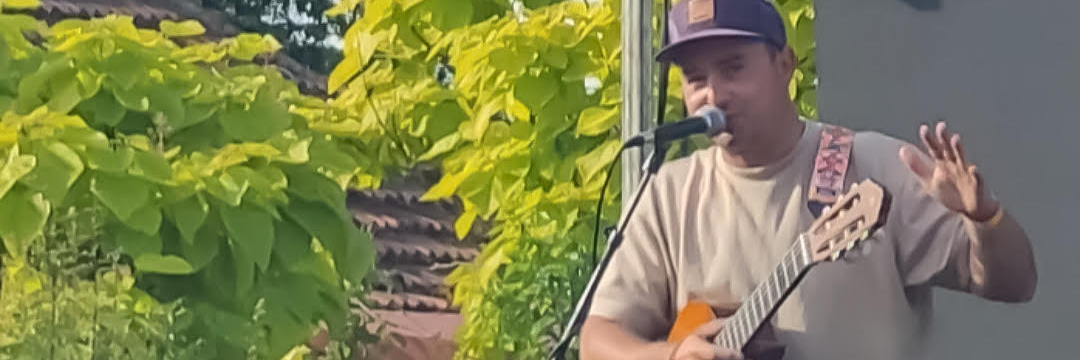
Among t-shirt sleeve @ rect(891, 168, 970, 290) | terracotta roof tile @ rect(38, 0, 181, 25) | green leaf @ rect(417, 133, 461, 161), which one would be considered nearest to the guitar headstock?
t-shirt sleeve @ rect(891, 168, 970, 290)

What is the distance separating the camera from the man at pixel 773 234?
84.1 inches

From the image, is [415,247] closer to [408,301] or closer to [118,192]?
[408,301]

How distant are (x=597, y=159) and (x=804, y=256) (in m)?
1.70

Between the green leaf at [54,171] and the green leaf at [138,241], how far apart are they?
0.49ft

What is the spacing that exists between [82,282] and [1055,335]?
6.09 feet

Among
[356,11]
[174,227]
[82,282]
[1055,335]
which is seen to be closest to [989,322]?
[1055,335]

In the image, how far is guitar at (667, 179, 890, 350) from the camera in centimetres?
198

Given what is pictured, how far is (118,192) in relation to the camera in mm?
3102

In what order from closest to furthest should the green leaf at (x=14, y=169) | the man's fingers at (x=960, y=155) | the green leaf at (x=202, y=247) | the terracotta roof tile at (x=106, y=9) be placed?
the man's fingers at (x=960, y=155) → the green leaf at (x=14, y=169) → the green leaf at (x=202, y=247) → the terracotta roof tile at (x=106, y=9)

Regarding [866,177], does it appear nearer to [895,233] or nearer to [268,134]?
[895,233]

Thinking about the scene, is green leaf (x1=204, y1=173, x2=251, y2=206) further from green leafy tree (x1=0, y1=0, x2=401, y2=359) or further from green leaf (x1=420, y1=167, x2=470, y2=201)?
green leaf (x1=420, y1=167, x2=470, y2=201)

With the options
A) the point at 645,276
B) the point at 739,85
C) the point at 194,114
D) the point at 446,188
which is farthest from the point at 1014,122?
the point at 446,188

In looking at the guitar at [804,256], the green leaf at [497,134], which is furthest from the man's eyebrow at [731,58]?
the green leaf at [497,134]

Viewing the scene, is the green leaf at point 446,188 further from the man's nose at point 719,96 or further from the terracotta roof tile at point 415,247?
the terracotta roof tile at point 415,247
